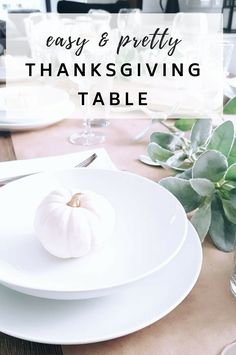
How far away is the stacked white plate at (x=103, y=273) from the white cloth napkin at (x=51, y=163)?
0.42 feet

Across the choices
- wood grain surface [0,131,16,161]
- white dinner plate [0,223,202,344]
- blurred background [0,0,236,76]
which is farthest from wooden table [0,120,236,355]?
blurred background [0,0,236,76]

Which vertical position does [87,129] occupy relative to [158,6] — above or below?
below

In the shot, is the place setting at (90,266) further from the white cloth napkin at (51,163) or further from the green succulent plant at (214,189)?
the white cloth napkin at (51,163)

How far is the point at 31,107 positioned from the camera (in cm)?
71

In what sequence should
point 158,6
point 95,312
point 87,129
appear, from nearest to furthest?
point 95,312
point 87,129
point 158,6

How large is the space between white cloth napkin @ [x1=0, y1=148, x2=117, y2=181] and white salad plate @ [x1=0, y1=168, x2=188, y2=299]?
12 centimetres

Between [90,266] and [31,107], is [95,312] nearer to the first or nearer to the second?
[90,266]

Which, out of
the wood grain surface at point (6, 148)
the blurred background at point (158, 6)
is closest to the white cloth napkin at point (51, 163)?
the wood grain surface at point (6, 148)

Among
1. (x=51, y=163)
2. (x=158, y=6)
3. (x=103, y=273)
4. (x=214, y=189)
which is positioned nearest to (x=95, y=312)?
(x=103, y=273)

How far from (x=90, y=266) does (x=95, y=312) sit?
0.13 ft

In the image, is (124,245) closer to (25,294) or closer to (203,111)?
(25,294)

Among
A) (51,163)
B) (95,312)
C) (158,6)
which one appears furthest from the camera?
(158,6)

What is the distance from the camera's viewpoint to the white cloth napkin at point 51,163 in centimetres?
52

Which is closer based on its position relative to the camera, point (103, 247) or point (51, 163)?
point (103, 247)
